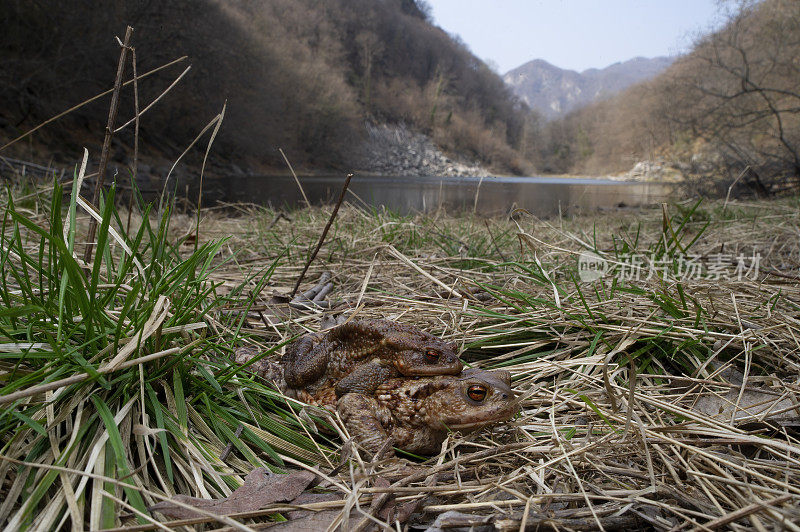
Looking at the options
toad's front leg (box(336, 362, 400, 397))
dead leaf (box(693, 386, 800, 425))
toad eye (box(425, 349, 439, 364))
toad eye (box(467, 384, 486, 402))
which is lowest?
dead leaf (box(693, 386, 800, 425))

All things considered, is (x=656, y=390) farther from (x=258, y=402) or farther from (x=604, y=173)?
(x=604, y=173)

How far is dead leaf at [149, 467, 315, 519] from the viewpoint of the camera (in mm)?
1120

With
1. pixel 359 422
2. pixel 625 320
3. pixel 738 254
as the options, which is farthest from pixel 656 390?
pixel 738 254

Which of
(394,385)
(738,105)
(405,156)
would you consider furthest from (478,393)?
(405,156)

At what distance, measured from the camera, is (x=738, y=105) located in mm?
14461

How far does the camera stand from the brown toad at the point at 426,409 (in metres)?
1.53

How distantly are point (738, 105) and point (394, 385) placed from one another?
1811cm

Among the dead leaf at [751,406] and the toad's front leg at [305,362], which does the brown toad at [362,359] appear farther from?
the dead leaf at [751,406]

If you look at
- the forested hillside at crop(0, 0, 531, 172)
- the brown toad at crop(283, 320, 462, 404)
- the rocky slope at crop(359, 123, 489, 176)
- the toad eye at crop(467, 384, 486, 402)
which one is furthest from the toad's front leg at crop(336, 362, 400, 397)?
the rocky slope at crop(359, 123, 489, 176)

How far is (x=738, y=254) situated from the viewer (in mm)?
4316

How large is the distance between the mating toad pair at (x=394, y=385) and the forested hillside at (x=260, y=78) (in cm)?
335

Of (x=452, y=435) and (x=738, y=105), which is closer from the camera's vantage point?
(x=452, y=435)

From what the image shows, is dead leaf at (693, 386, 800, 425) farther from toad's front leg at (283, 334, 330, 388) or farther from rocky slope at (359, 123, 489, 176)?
rocky slope at (359, 123, 489, 176)

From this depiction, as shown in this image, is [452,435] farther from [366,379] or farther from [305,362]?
[305,362]
